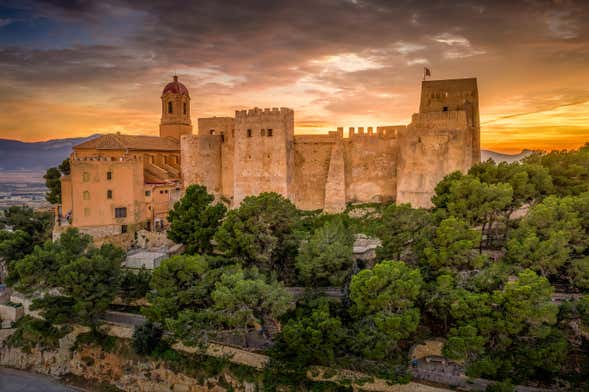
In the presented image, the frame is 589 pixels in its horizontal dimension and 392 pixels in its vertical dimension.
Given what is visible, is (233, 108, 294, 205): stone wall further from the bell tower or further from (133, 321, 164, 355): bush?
(133, 321, 164, 355): bush

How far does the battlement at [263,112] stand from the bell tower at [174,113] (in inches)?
463

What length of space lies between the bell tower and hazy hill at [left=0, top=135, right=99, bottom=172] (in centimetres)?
9562

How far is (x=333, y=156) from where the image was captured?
33.2 meters

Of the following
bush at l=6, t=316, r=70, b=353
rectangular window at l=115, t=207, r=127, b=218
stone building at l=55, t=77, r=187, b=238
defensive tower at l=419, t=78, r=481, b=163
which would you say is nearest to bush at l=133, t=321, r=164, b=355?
bush at l=6, t=316, r=70, b=353

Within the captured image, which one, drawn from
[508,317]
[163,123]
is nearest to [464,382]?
[508,317]

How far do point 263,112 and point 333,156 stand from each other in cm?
589

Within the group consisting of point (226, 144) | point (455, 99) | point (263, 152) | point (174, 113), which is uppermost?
point (174, 113)

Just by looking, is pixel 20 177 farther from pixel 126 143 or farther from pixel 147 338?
pixel 147 338

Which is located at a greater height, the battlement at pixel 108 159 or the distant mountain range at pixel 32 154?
the distant mountain range at pixel 32 154

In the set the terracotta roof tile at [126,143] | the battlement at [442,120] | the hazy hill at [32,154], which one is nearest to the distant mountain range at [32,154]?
the hazy hill at [32,154]

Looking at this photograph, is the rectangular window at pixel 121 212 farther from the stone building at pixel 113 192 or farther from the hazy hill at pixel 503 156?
→ the hazy hill at pixel 503 156

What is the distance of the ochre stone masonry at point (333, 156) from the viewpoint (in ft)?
97.1

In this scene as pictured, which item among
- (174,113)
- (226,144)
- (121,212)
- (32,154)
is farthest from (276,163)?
(32,154)

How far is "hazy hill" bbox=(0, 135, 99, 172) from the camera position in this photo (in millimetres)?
129375
